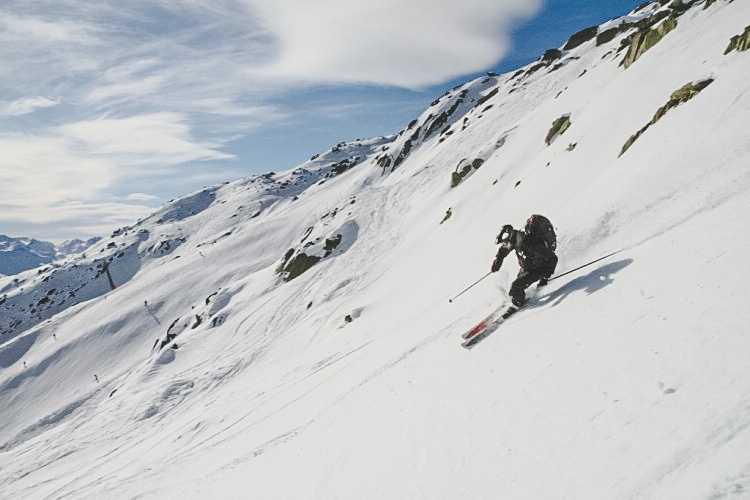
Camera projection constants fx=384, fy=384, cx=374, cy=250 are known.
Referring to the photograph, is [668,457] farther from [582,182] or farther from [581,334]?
[582,182]

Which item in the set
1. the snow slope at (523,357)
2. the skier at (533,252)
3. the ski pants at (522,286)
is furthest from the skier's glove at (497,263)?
the snow slope at (523,357)

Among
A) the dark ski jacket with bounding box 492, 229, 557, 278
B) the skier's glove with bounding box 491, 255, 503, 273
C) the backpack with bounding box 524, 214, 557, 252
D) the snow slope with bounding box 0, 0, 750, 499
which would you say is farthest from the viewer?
the skier's glove with bounding box 491, 255, 503, 273

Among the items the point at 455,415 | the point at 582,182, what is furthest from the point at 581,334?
the point at 582,182

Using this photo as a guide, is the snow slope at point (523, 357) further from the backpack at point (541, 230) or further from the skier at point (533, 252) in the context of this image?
the backpack at point (541, 230)

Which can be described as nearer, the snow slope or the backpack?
the snow slope

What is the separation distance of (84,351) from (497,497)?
8686cm

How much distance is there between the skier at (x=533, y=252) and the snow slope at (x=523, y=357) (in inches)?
16.4

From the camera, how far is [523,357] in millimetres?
7078

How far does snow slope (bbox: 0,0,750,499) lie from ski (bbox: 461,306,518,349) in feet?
0.93

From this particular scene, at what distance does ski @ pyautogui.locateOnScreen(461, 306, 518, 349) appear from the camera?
8.85 m

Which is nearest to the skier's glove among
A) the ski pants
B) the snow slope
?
the ski pants

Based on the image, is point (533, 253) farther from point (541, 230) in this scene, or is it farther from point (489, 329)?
point (489, 329)

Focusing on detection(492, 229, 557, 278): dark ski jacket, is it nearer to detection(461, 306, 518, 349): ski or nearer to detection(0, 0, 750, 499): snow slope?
detection(0, 0, 750, 499): snow slope

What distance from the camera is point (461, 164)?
40.2 meters
